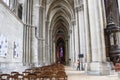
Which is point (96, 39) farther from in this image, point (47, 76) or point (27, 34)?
point (27, 34)

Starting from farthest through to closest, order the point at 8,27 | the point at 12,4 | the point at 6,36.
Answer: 1. the point at 12,4
2. the point at 8,27
3. the point at 6,36

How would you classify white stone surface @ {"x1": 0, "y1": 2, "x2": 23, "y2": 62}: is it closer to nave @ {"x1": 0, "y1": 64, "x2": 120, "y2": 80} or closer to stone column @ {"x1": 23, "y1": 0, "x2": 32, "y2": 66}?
nave @ {"x1": 0, "y1": 64, "x2": 120, "y2": 80}

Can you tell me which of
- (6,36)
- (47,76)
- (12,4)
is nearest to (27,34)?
(12,4)

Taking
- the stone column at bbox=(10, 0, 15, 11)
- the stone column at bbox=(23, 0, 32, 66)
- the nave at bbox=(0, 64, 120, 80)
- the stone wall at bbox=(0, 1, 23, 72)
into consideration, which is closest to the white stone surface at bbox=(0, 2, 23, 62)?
the stone wall at bbox=(0, 1, 23, 72)

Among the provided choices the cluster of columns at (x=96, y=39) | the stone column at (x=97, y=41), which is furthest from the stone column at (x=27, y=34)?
the stone column at (x=97, y=41)

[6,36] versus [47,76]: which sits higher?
[6,36]

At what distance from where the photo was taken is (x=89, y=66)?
13953mm

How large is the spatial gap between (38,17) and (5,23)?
12589mm

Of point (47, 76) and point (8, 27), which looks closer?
point (47, 76)

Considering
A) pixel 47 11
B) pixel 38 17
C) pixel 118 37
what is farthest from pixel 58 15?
pixel 118 37

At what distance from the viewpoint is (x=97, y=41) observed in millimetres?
13391

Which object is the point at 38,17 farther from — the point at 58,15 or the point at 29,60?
the point at 58,15

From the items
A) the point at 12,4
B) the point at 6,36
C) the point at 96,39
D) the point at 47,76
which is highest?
the point at 12,4

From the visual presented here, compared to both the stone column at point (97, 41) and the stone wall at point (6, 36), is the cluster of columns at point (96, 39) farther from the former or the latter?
the stone wall at point (6, 36)
